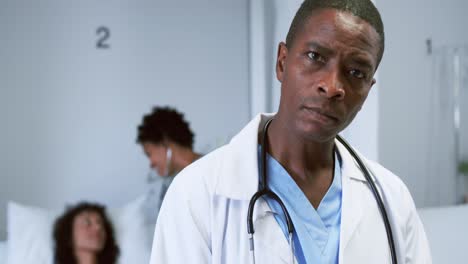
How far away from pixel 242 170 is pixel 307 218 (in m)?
0.14

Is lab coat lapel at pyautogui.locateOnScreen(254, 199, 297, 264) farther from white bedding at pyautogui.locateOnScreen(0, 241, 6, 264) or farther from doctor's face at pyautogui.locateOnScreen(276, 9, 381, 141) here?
white bedding at pyautogui.locateOnScreen(0, 241, 6, 264)

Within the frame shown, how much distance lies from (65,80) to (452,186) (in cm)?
169

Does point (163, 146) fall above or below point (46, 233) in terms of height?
above

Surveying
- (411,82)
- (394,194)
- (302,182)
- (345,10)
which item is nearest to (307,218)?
(302,182)

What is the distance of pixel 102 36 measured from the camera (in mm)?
1865

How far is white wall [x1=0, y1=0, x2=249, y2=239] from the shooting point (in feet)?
5.83

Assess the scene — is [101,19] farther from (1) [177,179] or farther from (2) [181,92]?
(1) [177,179]

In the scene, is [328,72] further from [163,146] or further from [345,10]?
[163,146]

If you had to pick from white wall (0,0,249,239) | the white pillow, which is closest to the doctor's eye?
the white pillow

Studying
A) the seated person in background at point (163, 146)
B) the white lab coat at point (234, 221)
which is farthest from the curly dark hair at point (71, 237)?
the white lab coat at point (234, 221)

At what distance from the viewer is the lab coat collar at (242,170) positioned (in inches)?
30.1

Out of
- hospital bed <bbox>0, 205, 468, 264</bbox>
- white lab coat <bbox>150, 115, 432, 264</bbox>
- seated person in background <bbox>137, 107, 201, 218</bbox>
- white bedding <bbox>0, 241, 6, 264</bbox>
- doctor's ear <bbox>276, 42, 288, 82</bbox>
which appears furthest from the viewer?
seated person in background <bbox>137, 107, 201, 218</bbox>

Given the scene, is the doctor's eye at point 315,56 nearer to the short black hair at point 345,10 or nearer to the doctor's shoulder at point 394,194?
the short black hair at point 345,10

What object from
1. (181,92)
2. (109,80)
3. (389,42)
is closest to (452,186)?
(389,42)
